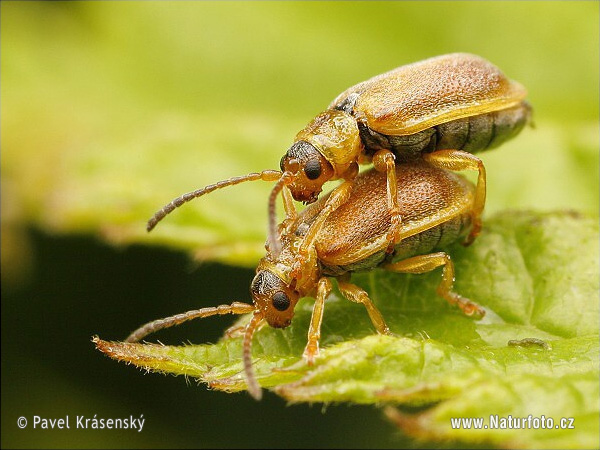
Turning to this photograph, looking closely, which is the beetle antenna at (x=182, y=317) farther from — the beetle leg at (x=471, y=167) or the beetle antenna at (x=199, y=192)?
the beetle leg at (x=471, y=167)

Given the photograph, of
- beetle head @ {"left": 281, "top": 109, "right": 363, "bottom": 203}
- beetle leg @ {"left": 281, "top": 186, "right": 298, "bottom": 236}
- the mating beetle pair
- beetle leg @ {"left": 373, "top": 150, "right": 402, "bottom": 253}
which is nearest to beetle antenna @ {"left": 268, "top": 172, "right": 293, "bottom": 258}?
the mating beetle pair

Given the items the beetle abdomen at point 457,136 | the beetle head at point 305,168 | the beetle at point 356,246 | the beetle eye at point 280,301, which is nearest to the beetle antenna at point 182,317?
the beetle at point 356,246

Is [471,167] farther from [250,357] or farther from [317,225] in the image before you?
[250,357]

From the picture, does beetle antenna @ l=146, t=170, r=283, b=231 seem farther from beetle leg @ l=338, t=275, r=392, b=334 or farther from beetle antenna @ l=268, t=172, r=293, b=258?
beetle leg @ l=338, t=275, r=392, b=334

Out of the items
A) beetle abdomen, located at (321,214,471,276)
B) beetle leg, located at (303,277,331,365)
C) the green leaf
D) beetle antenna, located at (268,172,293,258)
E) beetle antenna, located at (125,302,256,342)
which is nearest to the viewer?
the green leaf

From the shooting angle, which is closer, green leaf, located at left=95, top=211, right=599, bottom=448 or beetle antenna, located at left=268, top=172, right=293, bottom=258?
green leaf, located at left=95, top=211, right=599, bottom=448

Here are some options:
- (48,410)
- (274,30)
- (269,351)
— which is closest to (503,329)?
(269,351)

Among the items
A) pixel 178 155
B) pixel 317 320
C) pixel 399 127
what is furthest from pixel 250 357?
pixel 178 155
